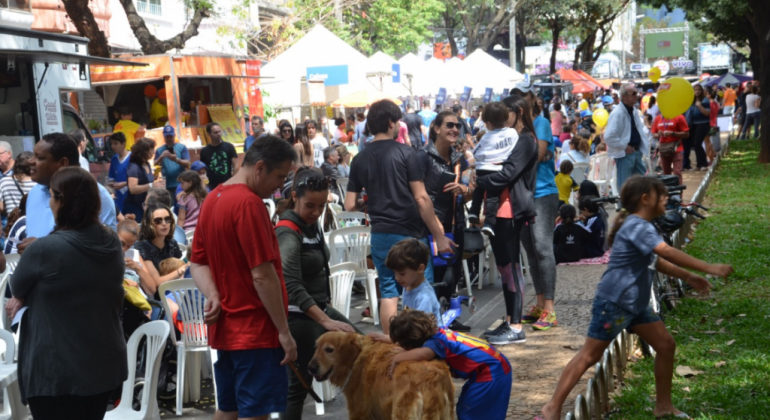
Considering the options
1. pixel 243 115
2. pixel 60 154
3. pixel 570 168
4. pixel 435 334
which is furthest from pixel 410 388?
pixel 243 115

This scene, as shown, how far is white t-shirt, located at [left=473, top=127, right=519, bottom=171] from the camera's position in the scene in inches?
265

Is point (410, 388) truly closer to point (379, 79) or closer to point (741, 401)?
point (741, 401)

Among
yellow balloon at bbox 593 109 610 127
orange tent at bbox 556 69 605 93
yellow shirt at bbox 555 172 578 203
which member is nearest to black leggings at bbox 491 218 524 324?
yellow shirt at bbox 555 172 578 203

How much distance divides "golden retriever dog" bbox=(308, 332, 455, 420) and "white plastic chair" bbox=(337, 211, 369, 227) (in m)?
5.35

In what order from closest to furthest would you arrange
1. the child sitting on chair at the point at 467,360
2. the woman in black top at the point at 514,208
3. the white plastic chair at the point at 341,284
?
the child sitting on chair at the point at 467,360 → the white plastic chair at the point at 341,284 → the woman in black top at the point at 514,208

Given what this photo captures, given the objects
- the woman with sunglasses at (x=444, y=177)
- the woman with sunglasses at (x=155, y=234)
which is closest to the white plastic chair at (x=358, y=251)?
the woman with sunglasses at (x=444, y=177)

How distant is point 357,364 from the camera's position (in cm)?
409

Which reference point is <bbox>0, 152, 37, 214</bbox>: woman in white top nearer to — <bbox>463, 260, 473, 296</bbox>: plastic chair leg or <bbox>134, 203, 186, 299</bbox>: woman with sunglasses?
<bbox>134, 203, 186, 299</bbox>: woman with sunglasses

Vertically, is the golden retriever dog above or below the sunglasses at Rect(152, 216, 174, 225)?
below

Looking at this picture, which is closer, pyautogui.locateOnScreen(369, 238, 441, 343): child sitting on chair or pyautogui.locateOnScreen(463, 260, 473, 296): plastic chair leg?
pyautogui.locateOnScreen(369, 238, 441, 343): child sitting on chair

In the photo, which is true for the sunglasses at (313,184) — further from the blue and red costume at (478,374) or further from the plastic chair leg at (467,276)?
the plastic chair leg at (467,276)

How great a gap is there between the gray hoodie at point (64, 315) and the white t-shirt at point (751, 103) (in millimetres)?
26841

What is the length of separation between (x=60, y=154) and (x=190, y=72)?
49.1 ft

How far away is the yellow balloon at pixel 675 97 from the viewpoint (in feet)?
42.8
